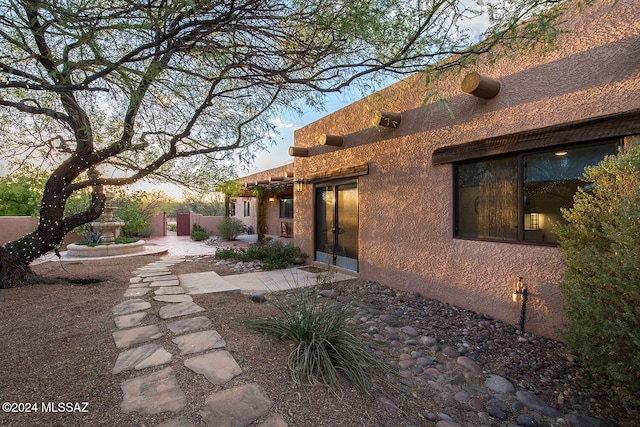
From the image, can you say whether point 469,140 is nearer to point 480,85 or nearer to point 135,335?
point 480,85

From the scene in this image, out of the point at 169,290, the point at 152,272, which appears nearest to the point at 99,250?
the point at 152,272

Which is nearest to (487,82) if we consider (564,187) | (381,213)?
(564,187)

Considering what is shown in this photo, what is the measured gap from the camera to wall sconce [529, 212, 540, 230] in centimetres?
355

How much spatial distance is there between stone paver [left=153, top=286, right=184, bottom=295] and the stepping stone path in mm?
598

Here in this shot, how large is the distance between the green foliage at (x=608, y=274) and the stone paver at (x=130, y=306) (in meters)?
4.26

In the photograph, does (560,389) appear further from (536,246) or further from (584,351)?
(536,246)

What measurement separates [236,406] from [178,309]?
197 centimetres

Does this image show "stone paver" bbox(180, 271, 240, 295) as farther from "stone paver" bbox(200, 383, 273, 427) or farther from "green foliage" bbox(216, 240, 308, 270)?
"stone paver" bbox(200, 383, 273, 427)

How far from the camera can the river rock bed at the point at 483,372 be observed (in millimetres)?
2209

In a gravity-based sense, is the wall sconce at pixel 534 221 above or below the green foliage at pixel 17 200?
below

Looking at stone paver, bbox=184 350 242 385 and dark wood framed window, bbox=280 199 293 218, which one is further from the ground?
dark wood framed window, bbox=280 199 293 218

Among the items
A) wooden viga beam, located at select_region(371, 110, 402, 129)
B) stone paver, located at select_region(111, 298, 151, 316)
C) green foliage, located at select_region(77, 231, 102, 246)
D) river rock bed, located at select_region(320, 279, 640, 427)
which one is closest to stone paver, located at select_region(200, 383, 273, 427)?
river rock bed, located at select_region(320, 279, 640, 427)

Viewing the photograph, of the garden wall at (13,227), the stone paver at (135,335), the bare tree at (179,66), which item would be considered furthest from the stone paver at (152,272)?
the garden wall at (13,227)

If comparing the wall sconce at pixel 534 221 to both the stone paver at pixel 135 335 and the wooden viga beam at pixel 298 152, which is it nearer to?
the stone paver at pixel 135 335
